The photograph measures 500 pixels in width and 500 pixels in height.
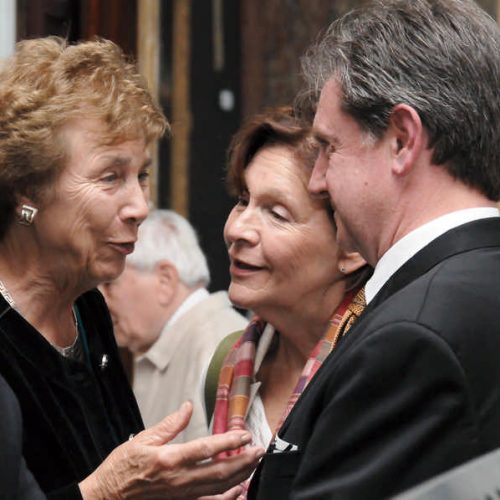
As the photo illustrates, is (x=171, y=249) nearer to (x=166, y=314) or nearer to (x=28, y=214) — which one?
(x=166, y=314)

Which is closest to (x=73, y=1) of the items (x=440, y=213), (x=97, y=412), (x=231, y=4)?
(x=231, y=4)

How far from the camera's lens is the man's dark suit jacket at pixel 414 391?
→ 1.92 m

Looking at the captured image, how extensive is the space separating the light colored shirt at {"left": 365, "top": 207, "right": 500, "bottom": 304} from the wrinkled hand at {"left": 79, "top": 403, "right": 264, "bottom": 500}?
627 mm

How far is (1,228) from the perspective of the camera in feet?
10.3

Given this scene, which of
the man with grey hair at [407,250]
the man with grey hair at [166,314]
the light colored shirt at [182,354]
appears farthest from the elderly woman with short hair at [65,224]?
the man with grey hair at [166,314]

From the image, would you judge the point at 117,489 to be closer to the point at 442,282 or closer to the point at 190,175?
the point at 442,282

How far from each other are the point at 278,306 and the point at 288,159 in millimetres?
428

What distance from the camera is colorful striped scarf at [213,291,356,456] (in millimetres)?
3287

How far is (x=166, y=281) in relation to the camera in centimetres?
533

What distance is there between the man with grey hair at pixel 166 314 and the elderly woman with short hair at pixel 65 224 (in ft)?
5.23

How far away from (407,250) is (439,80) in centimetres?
32

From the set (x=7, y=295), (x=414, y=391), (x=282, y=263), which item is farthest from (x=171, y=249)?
(x=414, y=391)

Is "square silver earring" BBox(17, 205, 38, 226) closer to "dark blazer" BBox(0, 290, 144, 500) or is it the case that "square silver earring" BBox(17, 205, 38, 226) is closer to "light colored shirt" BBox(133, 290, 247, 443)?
"dark blazer" BBox(0, 290, 144, 500)

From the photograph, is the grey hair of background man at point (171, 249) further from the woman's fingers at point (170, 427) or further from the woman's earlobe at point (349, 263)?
the woman's fingers at point (170, 427)
